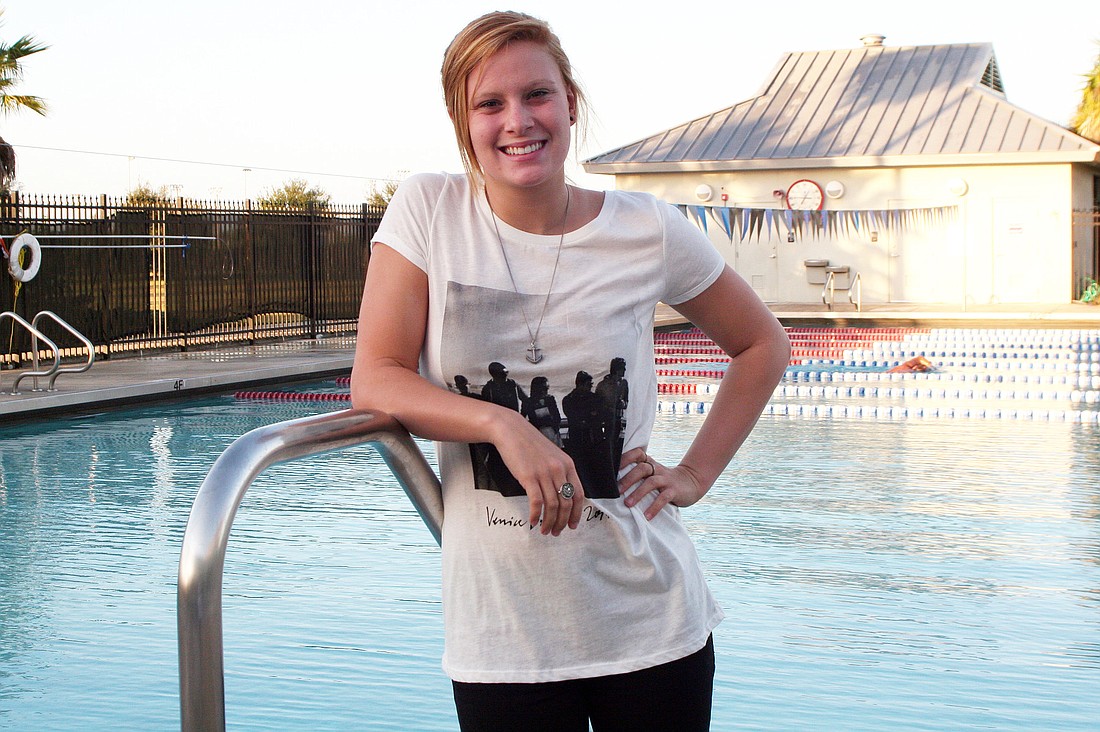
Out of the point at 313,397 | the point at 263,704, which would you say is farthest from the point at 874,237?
the point at 263,704

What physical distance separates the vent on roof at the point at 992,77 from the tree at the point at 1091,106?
7.37 feet

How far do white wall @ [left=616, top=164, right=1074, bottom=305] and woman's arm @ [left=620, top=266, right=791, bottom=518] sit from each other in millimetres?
21869

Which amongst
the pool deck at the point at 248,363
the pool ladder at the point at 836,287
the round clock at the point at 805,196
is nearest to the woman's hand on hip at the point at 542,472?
the pool deck at the point at 248,363

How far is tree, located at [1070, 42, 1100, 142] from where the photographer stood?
26578 mm

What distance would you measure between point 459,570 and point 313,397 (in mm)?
11216

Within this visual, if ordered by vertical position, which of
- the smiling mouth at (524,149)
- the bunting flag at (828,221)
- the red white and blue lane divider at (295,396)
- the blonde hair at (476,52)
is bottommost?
the red white and blue lane divider at (295,396)

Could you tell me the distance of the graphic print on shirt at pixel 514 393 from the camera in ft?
5.23

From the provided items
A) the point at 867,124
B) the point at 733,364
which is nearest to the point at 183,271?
the point at 867,124

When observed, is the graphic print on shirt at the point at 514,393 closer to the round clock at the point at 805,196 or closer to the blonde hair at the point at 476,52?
the blonde hair at the point at 476,52

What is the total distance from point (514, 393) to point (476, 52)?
1.39 ft

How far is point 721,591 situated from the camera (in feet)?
18.6

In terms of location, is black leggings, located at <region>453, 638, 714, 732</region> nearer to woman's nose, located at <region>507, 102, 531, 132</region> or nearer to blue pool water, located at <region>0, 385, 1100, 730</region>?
woman's nose, located at <region>507, 102, 531, 132</region>

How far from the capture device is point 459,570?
1.65 meters

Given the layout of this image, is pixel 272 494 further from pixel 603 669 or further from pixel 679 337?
pixel 679 337
